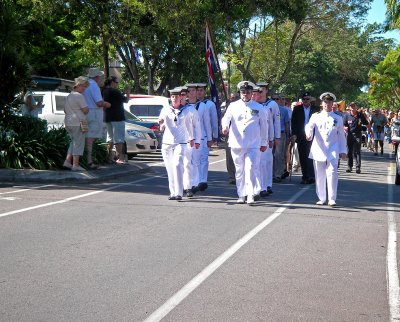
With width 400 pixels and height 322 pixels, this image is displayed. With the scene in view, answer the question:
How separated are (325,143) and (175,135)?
2.53 meters

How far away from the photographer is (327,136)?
44.2ft

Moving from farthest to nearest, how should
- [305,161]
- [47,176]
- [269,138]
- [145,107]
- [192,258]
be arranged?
[145,107] < [305,161] < [47,176] < [269,138] < [192,258]

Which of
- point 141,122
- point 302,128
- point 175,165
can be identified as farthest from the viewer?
point 141,122

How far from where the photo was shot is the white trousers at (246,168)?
43.7ft

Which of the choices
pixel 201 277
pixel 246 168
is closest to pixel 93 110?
pixel 246 168

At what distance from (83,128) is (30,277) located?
8.57 m

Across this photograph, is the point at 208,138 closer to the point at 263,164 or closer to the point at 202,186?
the point at 202,186

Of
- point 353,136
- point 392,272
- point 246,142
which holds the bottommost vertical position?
point 392,272

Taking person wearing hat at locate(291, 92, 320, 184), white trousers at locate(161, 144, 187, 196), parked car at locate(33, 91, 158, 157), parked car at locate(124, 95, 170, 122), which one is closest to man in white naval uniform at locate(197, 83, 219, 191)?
white trousers at locate(161, 144, 187, 196)

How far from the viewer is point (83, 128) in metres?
15.9

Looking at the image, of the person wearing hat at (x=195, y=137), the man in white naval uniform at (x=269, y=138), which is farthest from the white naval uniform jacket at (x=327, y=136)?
the person wearing hat at (x=195, y=137)

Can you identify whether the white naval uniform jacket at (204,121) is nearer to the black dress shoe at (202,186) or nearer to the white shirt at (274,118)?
the black dress shoe at (202,186)

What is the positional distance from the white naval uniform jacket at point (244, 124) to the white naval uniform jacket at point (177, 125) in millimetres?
673

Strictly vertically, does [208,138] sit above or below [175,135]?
below
